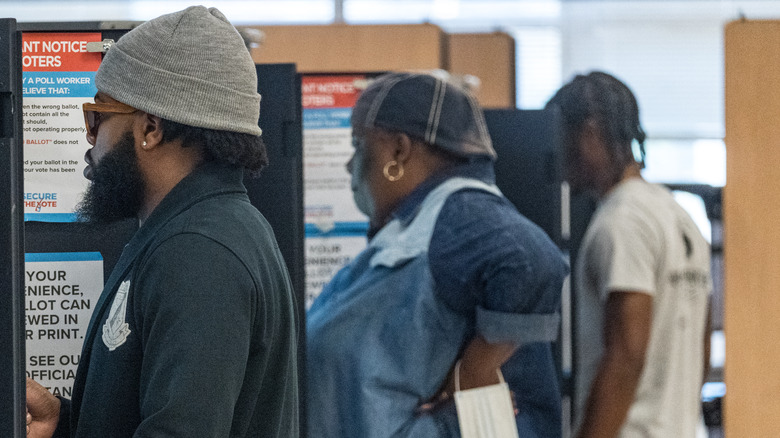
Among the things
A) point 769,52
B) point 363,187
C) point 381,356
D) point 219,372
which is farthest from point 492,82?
point 219,372

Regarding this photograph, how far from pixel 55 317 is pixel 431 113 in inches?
32.4

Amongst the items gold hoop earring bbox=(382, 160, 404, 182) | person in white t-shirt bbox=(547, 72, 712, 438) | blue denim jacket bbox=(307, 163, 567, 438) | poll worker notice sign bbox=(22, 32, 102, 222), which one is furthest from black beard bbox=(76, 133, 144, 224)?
person in white t-shirt bbox=(547, 72, 712, 438)

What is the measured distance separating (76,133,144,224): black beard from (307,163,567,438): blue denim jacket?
23.9 inches

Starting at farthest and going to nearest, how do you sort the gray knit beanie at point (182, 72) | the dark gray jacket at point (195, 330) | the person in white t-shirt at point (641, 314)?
the person in white t-shirt at point (641, 314) → the gray knit beanie at point (182, 72) → the dark gray jacket at point (195, 330)

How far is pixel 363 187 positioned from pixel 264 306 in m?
0.89

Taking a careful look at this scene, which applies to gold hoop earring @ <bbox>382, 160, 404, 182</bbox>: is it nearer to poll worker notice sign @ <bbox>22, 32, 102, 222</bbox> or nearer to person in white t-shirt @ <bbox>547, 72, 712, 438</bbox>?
person in white t-shirt @ <bbox>547, 72, 712, 438</bbox>

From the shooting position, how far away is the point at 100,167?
1.15m

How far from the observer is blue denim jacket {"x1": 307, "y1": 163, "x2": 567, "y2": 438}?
1565 mm

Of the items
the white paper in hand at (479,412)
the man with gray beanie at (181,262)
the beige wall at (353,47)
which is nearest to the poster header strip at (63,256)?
the man with gray beanie at (181,262)

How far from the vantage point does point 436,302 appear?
1608 millimetres

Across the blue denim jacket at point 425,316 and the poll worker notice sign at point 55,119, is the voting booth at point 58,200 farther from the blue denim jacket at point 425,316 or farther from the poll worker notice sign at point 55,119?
the blue denim jacket at point 425,316

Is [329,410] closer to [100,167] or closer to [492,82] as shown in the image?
[100,167]

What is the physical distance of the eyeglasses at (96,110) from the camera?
1.11m

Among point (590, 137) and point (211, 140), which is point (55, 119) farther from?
point (590, 137)
